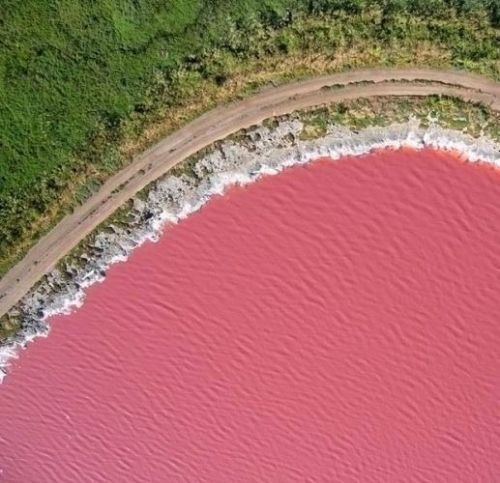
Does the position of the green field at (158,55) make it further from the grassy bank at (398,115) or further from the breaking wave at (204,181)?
the breaking wave at (204,181)

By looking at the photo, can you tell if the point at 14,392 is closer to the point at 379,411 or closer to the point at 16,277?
the point at 16,277

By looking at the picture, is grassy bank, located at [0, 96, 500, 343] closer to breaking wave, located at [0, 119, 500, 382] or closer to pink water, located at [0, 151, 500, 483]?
breaking wave, located at [0, 119, 500, 382]

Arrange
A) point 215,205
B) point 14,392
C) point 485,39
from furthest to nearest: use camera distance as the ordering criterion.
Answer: point 14,392 < point 215,205 < point 485,39

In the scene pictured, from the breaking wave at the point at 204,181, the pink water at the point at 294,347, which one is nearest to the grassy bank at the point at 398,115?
the breaking wave at the point at 204,181

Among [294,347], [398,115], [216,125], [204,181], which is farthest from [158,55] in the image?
[294,347]

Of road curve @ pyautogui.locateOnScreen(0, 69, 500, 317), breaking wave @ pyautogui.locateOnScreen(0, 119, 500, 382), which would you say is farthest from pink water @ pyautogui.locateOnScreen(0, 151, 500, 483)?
road curve @ pyautogui.locateOnScreen(0, 69, 500, 317)

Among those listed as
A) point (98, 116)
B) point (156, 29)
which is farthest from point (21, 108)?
point (156, 29)
